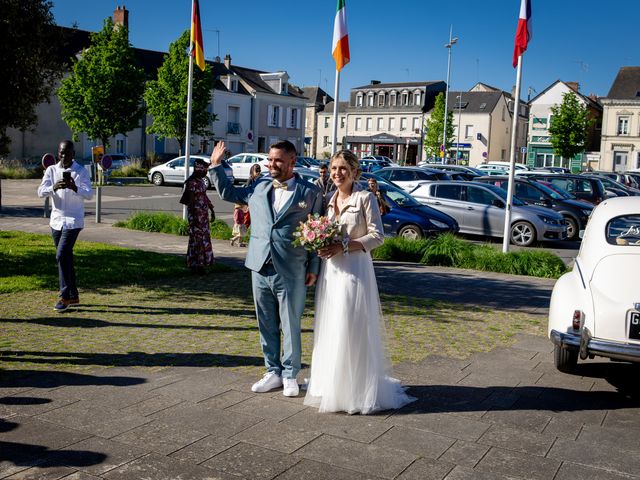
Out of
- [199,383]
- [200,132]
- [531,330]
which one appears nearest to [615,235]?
[531,330]

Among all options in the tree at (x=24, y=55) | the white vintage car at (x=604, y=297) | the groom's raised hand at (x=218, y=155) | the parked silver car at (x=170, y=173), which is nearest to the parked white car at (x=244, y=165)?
the parked silver car at (x=170, y=173)

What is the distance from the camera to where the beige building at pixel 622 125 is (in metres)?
71.6

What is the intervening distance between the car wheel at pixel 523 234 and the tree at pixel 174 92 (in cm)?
3118

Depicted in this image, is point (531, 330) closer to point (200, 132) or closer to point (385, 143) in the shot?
point (200, 132)

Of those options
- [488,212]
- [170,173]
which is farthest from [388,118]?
[488,212]

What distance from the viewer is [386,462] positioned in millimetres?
4539

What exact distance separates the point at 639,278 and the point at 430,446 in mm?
2595

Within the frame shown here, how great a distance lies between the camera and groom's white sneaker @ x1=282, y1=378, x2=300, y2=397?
228 inches

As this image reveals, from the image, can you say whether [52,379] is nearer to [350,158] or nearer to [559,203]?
[350,158]

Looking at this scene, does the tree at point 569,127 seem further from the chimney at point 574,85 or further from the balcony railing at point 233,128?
the balcony railing at point 233,128

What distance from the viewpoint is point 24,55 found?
408 inches

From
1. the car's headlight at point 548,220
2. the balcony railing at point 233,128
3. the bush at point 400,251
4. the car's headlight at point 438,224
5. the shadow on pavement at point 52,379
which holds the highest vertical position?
the balcony railing at point 233,128

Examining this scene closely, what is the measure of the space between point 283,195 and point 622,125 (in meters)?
74.5

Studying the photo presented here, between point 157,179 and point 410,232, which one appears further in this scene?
point 157,179
